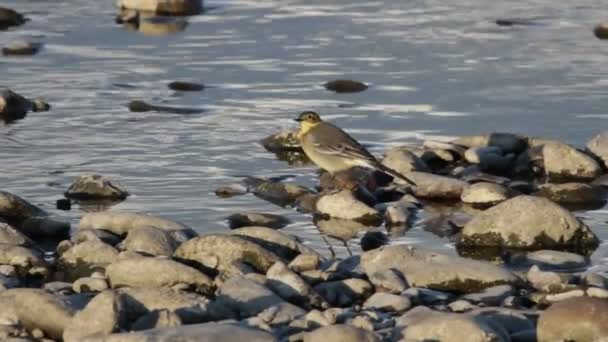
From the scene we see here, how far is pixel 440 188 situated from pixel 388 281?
2.90 m

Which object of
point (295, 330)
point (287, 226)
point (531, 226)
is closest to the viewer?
point (295, 330)

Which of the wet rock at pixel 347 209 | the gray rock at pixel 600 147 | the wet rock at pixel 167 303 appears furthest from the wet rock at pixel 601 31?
the wet rock at pixel 167 303

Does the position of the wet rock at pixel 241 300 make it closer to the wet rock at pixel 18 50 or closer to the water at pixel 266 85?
the water at pixel 266 85

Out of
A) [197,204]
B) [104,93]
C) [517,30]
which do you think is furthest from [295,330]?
[517,30]

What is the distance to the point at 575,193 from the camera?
1249 cm

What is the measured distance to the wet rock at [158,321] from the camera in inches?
339

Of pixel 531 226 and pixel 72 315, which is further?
pixel 531 226

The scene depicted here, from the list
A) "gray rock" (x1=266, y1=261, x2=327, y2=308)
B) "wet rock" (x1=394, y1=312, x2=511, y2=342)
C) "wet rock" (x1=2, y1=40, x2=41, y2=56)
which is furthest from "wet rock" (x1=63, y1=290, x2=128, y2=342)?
"wet rock" (x1=2, y1=40, x2=41, y2=56)

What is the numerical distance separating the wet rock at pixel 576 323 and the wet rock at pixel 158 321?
182 cm

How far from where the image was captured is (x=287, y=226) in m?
11.9

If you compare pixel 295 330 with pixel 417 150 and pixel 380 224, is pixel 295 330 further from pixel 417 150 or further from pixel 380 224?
pixel 417 150

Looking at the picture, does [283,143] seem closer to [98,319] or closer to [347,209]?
[347,209]

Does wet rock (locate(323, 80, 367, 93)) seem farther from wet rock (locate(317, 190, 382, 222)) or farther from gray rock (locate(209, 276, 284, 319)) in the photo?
gray rock (locate(209, 276, 284, 319))

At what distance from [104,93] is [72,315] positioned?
296 inches
